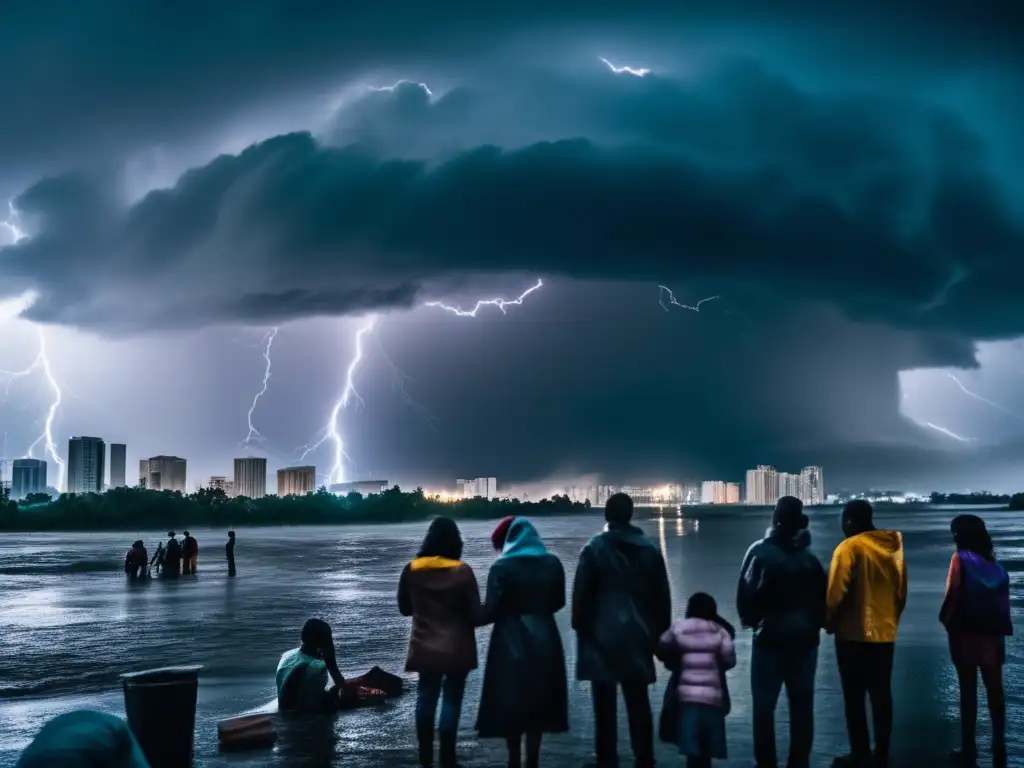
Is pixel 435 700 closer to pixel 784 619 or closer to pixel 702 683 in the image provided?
pixel 702 683

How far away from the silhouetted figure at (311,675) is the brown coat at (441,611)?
288cm

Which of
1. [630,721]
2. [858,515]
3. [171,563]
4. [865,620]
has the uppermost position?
[858,515]

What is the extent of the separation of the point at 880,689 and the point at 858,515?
4.36ft

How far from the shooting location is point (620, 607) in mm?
7238

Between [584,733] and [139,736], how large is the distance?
3974 millimetres

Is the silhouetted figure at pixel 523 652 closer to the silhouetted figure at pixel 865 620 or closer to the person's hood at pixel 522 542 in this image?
the person's hood at pixel 522 542

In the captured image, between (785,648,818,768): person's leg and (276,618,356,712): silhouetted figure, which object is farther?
(276,618,356,712): silhouetted figure

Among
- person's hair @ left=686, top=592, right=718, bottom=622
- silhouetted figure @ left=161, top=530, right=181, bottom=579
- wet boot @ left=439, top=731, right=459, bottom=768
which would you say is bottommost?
silhouetted figure @ left=161, top=530, right=181, bottom=579

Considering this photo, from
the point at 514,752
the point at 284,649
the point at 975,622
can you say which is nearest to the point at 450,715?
the point at 514,752

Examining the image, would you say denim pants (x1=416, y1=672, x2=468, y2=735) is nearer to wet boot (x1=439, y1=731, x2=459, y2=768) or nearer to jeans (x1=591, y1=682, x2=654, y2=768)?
wet boot (x1=439, y1=731, x2=459, y2=768)

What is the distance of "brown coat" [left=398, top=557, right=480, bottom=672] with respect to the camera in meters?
7.46

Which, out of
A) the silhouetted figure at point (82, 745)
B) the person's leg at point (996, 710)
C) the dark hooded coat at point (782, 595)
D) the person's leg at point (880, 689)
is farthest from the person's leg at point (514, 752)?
the silhouetted figure at point (82, 745)

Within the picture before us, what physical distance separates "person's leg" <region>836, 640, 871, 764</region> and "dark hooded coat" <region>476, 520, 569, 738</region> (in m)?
2.27


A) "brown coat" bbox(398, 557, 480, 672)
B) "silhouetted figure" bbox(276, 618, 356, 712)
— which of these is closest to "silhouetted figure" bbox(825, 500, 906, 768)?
"brown coat" bbox(398, 557, 480, 672)
